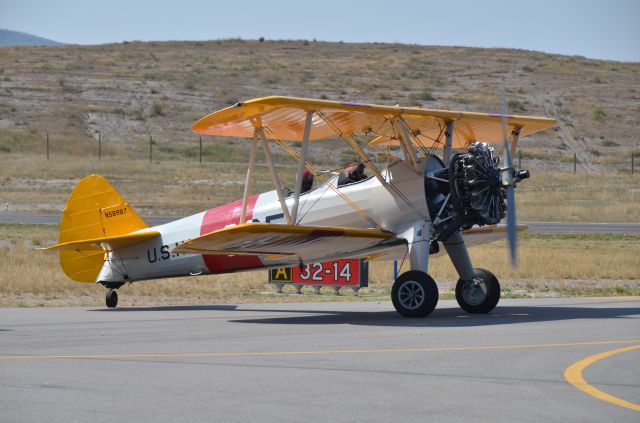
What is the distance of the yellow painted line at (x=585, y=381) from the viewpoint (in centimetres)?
827

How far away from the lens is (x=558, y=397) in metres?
8.48

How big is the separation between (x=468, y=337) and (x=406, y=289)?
8.90ft

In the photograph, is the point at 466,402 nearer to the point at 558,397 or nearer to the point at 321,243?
the point at 558,397

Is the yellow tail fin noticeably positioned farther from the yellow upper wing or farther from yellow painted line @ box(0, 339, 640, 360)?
yellow painted line @ box(0, 339, 640, 360)

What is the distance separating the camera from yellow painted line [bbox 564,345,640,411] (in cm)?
827

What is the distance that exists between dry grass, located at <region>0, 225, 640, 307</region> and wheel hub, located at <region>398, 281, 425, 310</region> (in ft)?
17.2

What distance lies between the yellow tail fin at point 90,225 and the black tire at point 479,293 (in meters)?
6.59

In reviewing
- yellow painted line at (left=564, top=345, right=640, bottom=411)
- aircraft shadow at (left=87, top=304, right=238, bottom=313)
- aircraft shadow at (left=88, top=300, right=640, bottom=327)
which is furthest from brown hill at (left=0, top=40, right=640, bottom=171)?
yellow painted line at (left=564, top=345, right=640, bottom=411)

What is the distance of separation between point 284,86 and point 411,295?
7256 cm

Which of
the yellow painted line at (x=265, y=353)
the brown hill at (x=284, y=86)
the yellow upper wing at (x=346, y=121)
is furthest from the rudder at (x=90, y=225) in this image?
the brown hill at (x=284, y=86)

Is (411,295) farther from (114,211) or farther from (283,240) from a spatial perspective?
(114,211)

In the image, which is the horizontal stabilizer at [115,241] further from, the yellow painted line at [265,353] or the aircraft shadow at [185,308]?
the yellow painted line at [265,353]

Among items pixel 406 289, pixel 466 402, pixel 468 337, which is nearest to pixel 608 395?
pixel 466 402

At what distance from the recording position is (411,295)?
1553 centimetres
